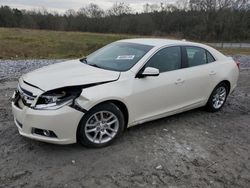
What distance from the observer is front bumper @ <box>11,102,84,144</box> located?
148 inches

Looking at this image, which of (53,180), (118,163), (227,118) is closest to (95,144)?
(118,163)

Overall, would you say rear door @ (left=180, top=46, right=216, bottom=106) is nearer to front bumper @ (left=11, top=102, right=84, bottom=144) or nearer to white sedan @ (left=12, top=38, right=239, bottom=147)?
white sedan @ (left=12, top=38, right=239, bottom=147)

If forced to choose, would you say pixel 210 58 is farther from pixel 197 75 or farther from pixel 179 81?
pixel 179 81

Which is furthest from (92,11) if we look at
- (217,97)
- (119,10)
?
(217,97)

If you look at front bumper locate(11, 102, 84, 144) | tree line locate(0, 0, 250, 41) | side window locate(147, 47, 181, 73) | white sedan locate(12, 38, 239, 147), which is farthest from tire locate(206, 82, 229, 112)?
tree line locate(0, 0, 250, 41)

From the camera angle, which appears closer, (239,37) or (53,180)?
(53,180)

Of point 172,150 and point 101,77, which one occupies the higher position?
point 101,77

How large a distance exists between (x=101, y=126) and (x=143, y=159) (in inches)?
29.1

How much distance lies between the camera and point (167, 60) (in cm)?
507

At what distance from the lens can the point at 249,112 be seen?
637cm

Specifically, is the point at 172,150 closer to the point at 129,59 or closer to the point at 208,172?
the point at 208,172

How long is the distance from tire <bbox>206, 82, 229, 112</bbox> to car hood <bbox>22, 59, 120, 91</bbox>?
8.02 ft

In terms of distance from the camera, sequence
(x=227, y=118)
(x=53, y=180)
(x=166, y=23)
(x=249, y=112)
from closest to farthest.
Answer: (x=53, y=180) → (x=227, y=118) → (x=249, y=112) → (x=166, y=23)

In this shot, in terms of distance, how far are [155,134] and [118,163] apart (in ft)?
3.77
